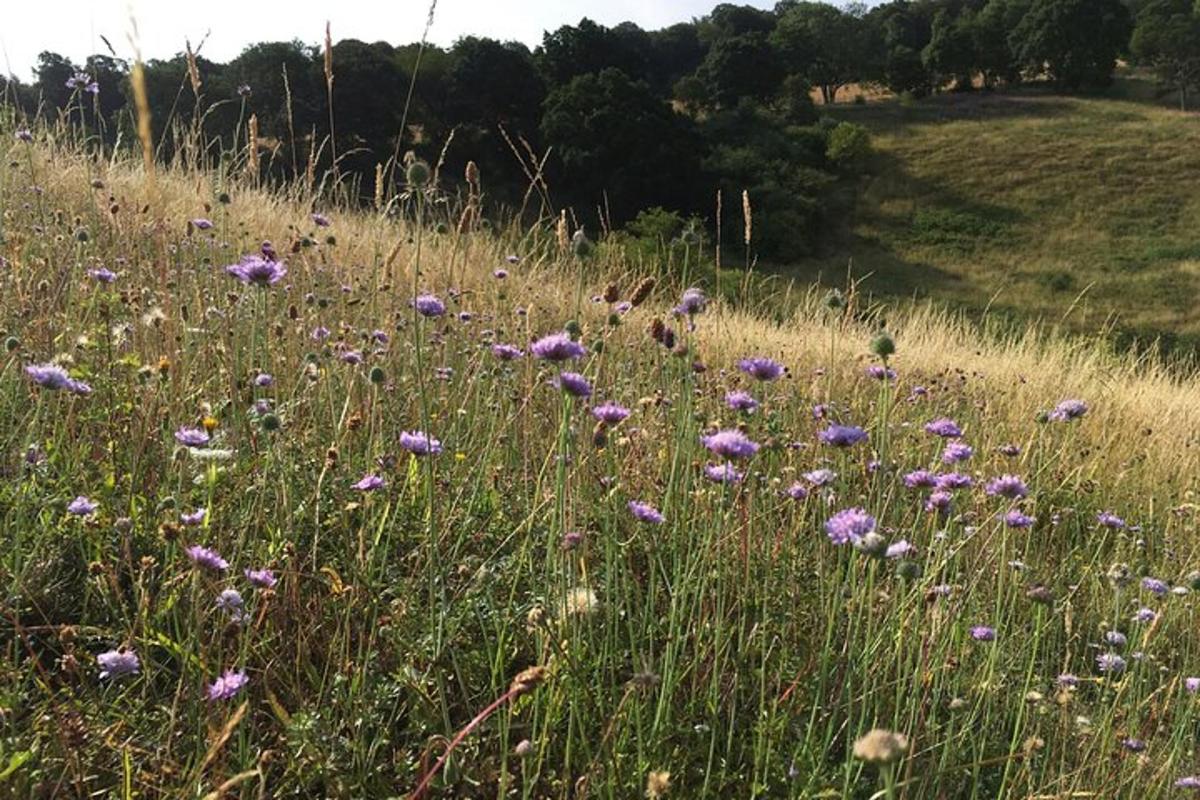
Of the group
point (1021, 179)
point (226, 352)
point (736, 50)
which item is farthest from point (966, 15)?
point (226, 352)

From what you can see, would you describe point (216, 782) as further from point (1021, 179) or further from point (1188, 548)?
point (1021, 179)

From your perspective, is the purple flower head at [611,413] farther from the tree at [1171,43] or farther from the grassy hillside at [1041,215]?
the tree at [1171,43]

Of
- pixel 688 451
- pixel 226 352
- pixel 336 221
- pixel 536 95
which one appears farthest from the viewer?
pixel 536 95

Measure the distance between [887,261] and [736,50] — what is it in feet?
62.3

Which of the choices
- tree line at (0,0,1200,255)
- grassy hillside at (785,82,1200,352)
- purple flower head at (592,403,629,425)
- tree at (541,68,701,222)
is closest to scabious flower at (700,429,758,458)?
purple flower head at (592,403,629,425)

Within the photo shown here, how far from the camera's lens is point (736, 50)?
4456 centimetres

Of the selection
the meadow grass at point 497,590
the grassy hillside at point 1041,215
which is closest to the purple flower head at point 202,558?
the meadow grass at point 497,590

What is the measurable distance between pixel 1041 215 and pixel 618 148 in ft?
49.9

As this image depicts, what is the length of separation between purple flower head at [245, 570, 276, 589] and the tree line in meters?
3.85

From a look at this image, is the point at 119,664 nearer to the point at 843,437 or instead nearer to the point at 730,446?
the point at 730,446

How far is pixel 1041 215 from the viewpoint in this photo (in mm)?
32094

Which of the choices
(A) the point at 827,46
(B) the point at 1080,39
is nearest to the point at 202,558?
(B) the point at 1080,39

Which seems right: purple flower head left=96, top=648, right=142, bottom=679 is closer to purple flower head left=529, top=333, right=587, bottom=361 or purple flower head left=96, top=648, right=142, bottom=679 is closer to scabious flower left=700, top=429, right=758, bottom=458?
purple flower head left=529, top=333, right=587, bottom=361

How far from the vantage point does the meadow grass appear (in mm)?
1361
